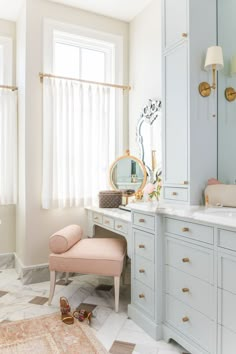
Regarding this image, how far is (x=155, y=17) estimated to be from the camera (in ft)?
9.98

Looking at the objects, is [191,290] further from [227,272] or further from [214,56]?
[214,56]

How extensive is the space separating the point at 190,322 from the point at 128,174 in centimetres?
176

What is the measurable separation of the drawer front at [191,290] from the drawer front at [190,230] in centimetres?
25

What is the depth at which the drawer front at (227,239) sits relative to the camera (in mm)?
1509

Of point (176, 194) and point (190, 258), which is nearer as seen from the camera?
point (190, 258)

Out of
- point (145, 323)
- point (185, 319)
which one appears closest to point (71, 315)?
point (145, 323)

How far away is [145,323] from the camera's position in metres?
2.14

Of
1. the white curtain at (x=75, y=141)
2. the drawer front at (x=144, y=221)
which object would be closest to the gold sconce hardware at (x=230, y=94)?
the drawer front at (x=144, y=221)

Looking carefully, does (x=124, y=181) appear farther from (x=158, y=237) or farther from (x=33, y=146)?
(x=158, y=237)

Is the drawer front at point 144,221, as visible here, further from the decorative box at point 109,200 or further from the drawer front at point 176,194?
the decorative box at point 109,200

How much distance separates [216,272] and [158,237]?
1.68ft

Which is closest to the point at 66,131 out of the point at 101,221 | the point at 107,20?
the point at 101,221

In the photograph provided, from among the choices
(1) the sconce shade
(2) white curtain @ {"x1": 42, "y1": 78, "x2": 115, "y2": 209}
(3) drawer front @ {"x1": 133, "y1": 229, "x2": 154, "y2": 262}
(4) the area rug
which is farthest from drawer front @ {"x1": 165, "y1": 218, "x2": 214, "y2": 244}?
(2) white curtain @ {"x1": 42, "y1": 78, "x2": 115, "y2": 209}

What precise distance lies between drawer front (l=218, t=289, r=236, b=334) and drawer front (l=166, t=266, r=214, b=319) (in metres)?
0.06
